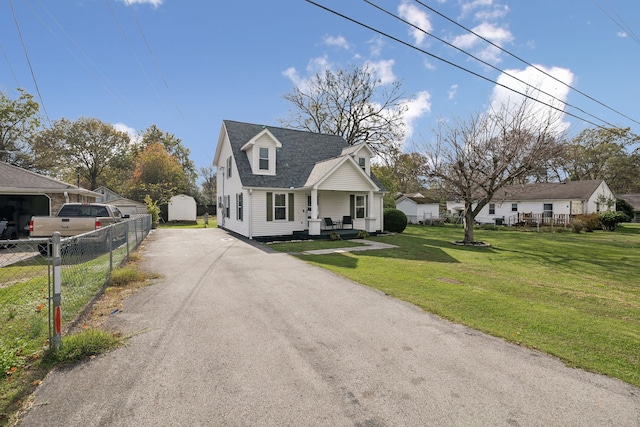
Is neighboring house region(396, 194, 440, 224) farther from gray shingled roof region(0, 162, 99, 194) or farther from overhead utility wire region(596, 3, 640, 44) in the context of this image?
gray shingled roof region(0, 162, 99, 194)

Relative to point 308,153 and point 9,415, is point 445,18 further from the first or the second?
point 308,153

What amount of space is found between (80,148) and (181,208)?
2312 cm

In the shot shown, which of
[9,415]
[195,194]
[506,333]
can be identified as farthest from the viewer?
[195,194]

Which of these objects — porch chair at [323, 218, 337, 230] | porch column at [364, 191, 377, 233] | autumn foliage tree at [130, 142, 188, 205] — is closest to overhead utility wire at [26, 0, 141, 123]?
porch chair at [323, 218, 337, 230]

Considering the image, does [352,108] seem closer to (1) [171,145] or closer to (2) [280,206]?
(2) [280,206]

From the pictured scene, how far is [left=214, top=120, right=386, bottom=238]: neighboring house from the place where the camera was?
52.2 ft

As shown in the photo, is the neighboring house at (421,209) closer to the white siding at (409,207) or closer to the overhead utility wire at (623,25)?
the white siding at (409,207)

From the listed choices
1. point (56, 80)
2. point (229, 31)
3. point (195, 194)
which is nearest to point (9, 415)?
point (229, 31)

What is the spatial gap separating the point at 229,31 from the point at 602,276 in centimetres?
1424

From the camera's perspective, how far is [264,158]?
55.3ft

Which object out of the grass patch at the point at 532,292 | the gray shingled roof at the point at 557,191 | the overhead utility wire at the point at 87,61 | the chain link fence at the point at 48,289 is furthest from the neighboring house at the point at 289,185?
the gray shingled roof at the point at 557,191

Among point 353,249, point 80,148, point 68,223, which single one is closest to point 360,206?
point 353,249

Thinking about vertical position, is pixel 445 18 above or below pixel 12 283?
above

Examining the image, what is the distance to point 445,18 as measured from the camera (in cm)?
794
